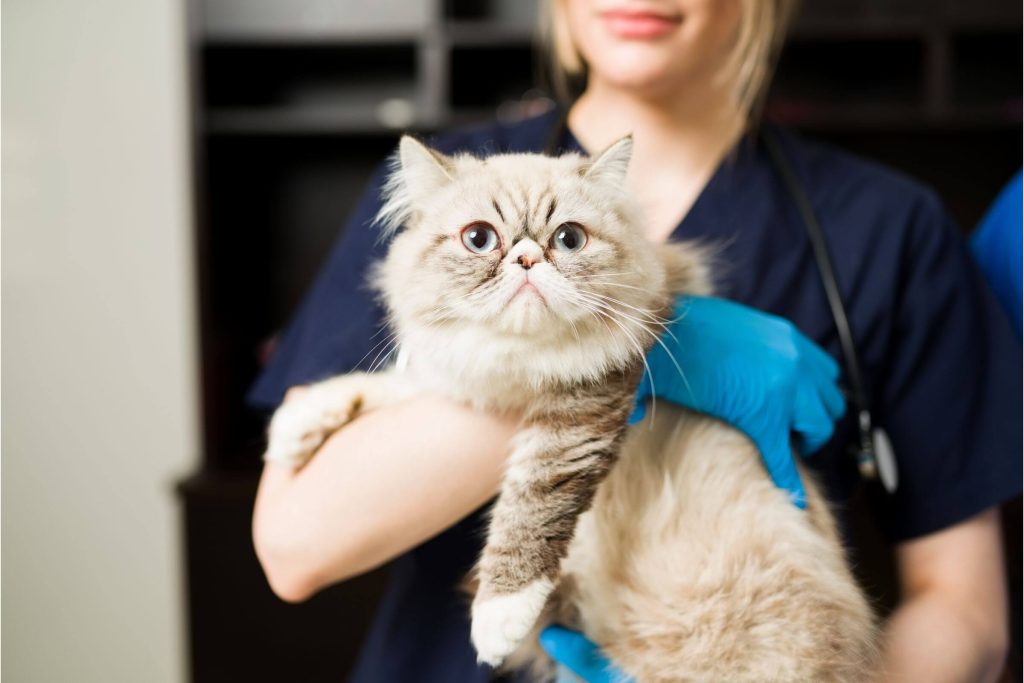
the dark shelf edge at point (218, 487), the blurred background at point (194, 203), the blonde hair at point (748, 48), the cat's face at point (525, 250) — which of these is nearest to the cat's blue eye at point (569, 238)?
the cat's face at point (525, 250)

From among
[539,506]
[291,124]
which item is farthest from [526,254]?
[291,124]

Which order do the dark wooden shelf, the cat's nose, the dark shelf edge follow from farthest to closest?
1. the dark wooden shelf
2. the dark shelf edge
3. the cat's nose

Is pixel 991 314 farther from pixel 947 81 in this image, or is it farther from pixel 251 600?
pixel 251 600

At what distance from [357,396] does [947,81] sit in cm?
278

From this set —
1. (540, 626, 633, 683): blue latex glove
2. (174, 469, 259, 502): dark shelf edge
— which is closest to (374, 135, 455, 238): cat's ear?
(540, 626, 633, 683): blue latex glove

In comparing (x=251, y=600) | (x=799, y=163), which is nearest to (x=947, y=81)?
(x=799, y=163)

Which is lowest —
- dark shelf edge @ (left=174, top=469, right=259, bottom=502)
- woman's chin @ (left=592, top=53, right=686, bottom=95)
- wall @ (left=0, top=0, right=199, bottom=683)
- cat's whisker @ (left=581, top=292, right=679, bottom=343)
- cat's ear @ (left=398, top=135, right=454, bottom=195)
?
dark shelf edge @ (left=174, top=469, right=259, bottom=502)

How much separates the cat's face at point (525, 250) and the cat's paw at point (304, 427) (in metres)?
0.22

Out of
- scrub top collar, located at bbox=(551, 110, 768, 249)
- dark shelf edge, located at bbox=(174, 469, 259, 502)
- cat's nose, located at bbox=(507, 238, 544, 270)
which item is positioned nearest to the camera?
cat's nose, located at bbox=(507, 238, 544, 270)

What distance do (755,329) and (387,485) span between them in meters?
0.59

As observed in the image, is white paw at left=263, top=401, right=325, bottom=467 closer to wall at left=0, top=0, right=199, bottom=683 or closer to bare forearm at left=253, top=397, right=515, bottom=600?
bare forearm at left=253, top=397, right=515, bottom=600

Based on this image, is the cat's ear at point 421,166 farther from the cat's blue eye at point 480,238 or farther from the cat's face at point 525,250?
the cat's blue eye at point 480,238

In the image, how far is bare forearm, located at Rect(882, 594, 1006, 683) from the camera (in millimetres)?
1139

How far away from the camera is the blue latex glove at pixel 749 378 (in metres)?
1.08
